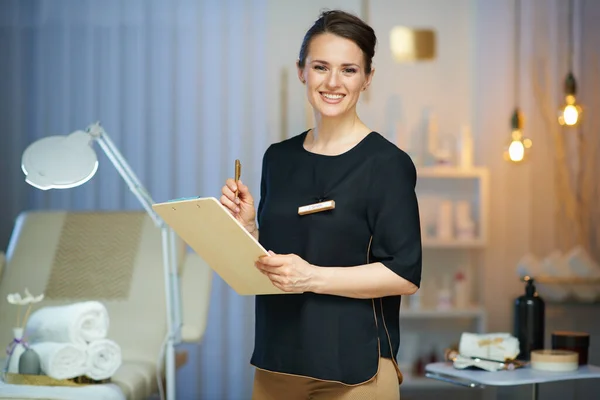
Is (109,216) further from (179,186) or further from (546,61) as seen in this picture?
(546,61)

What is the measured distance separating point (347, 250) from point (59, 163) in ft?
3.23

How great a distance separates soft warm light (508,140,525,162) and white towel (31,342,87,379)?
197 cm

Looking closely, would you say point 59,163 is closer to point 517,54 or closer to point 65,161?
point 65,161

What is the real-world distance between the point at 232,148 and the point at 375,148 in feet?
10.0

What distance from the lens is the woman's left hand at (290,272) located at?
1449 millimetres

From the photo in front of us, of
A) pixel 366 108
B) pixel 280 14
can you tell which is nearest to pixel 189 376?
pixel 366 108

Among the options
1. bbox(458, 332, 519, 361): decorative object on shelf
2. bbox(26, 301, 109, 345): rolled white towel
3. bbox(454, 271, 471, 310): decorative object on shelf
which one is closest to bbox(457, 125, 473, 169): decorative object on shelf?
bbox(454, 271, 471, 310): decorative object on shelf

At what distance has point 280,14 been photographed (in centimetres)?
461

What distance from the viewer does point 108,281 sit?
332cm

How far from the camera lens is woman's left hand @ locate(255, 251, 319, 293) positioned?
1449 millimetres

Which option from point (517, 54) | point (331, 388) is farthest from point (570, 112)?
point (331, 388)

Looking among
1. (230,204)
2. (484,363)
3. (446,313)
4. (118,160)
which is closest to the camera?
(230,204)

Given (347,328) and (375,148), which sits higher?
(375,148)

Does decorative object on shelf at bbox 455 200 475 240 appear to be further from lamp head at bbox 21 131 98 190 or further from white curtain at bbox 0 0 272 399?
lamp head at bbox 21 131 98 190
